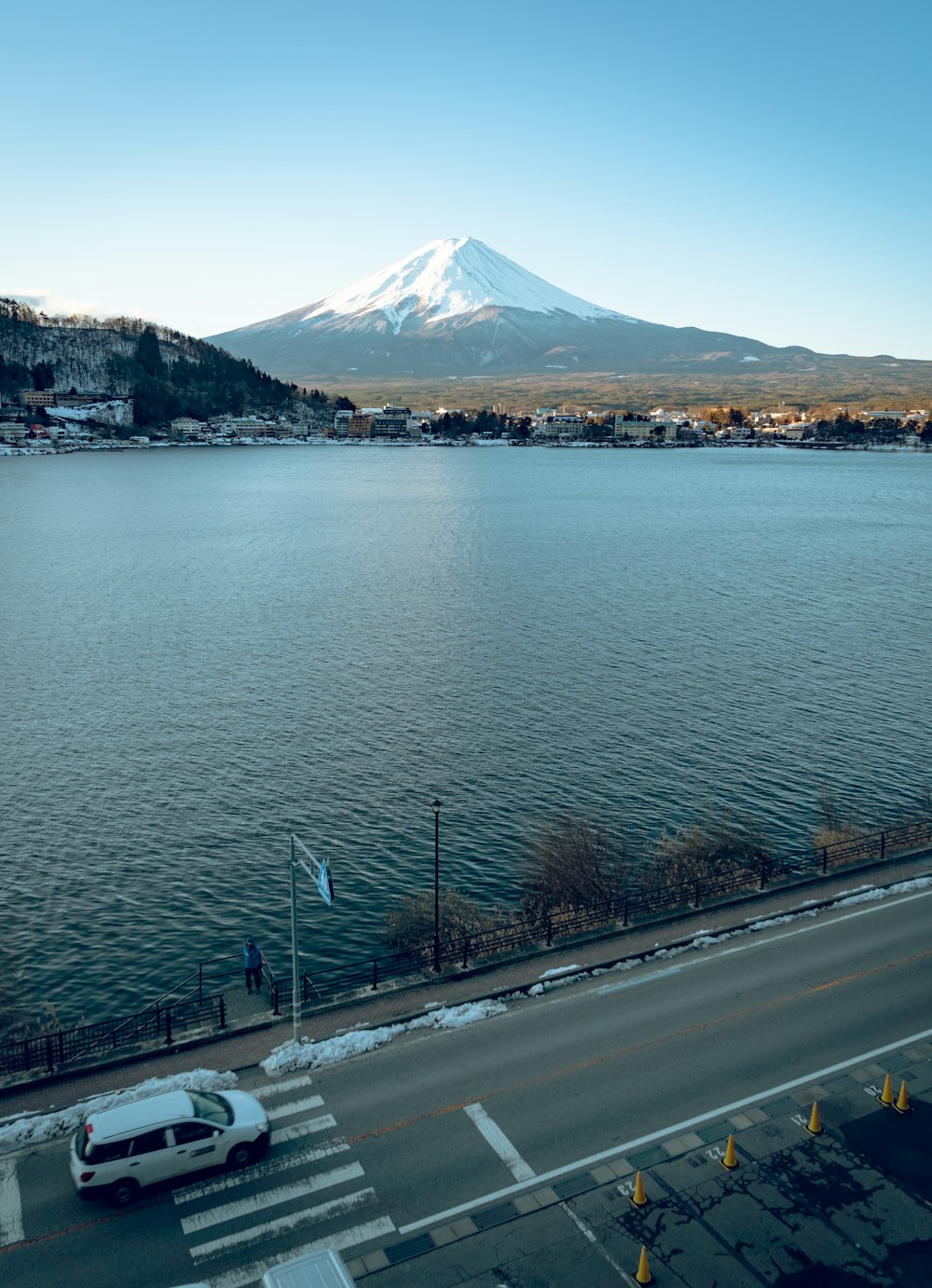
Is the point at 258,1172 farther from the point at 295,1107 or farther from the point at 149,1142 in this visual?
the point at 149,1142

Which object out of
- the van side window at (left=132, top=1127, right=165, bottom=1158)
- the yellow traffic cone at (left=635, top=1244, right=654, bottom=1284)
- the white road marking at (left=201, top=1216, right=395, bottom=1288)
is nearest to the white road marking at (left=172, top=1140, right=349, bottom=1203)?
the van side window at (left=132, top=1127, right=165, bottom=1158)

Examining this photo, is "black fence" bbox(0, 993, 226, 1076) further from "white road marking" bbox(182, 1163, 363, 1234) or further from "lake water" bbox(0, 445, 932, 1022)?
"white road marking" bbox(182, 1163, 363, 1234)

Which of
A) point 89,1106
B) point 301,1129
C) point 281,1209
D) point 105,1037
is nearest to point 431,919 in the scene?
point 105,1037

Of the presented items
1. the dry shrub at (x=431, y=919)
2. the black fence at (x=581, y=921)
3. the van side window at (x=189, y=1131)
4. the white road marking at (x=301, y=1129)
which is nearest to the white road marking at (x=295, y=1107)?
the white road marking at (x=301, y=1129)

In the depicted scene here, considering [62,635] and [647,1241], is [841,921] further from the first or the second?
[62,635]

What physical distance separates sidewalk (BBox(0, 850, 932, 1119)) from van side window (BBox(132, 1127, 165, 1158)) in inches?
133

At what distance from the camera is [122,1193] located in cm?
1410

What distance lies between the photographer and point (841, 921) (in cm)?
2297

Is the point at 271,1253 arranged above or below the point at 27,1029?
above

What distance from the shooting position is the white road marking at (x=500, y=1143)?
14781 millimetres

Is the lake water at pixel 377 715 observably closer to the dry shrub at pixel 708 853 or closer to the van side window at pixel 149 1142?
the dry shrub at pixel 708 853

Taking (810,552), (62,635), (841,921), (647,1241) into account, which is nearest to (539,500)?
(810,552)

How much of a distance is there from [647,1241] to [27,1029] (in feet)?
51.3

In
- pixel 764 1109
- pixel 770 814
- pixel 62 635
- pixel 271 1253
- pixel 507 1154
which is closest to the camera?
pixel 271 1253
